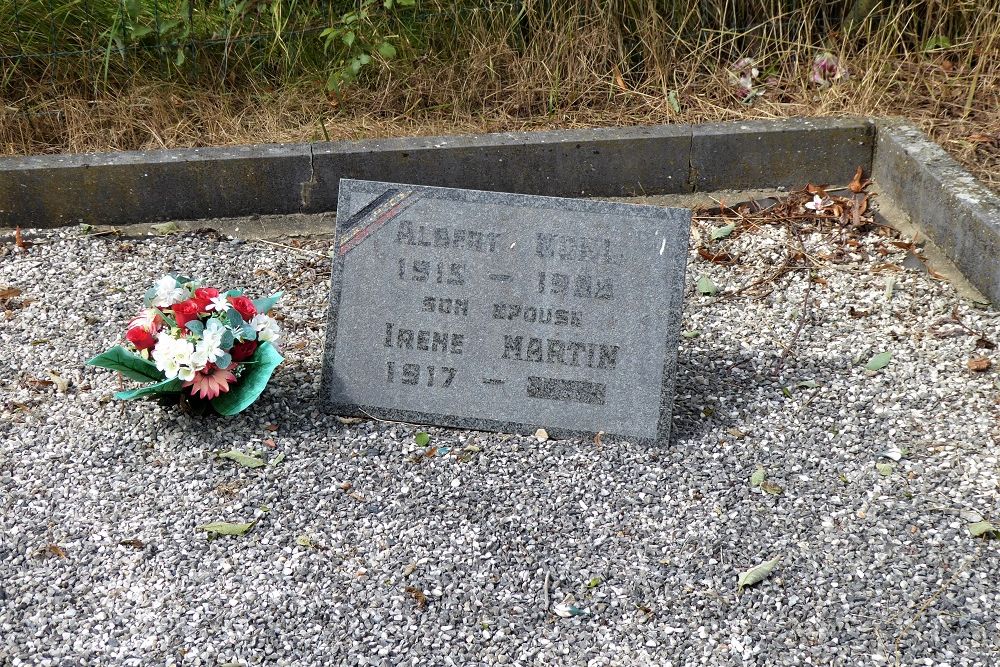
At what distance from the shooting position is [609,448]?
2869mm

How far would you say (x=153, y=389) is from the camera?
9.29 feet

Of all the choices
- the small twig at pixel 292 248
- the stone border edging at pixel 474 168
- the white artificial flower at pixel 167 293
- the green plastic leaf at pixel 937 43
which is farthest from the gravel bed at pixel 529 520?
the green plastic leaf at pixel 937 43

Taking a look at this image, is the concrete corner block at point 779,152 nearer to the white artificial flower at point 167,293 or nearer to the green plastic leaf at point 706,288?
the green plastic leaf at point 706,288

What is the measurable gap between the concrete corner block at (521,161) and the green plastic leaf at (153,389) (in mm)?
1567

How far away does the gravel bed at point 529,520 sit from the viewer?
224 cm

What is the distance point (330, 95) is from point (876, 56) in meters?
2.52

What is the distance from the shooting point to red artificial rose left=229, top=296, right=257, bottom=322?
2941mm

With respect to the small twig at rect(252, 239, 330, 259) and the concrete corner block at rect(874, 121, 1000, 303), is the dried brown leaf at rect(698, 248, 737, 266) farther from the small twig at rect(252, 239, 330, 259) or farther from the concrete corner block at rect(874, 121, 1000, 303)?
the small twig at rect(252, 239, 330, 259)

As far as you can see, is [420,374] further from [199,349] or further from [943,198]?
[943,198]

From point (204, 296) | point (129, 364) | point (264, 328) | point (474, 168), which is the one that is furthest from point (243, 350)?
point (474, 168)

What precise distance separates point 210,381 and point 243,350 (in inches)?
6.0

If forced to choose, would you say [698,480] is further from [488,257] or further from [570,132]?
[570,132]

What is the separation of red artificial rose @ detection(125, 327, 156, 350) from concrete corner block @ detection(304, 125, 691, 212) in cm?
149

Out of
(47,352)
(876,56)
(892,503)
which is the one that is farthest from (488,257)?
(876,56)
